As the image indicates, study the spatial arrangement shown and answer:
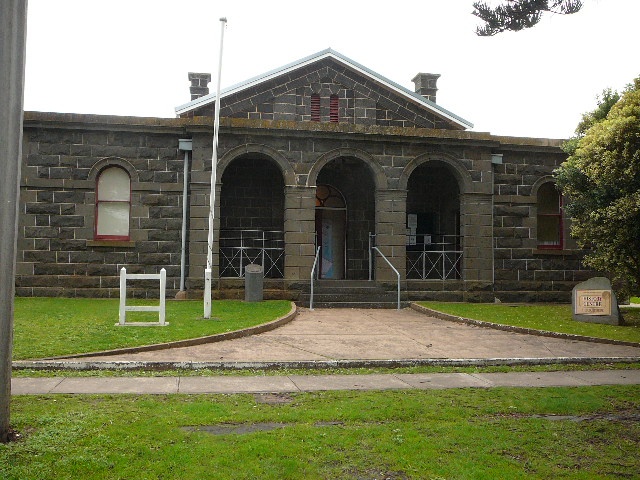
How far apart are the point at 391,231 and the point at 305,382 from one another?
10.9 m

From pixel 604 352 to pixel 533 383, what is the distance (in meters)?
3.24

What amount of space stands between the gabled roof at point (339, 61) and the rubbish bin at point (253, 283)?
593 centimetres

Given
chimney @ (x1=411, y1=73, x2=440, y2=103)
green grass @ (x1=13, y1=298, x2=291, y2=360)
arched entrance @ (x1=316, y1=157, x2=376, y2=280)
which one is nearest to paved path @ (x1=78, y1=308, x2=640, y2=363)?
green grass @ (x1=13, y1=298, x2=291, y2=360)

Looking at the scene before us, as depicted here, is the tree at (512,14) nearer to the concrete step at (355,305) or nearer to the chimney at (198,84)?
the concrete step at (355,305)

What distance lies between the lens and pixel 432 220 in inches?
864

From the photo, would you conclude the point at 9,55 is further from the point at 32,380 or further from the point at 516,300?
the point at 516,300

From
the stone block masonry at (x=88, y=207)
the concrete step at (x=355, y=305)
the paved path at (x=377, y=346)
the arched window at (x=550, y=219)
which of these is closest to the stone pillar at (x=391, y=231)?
the concrete step at (x=355, y=305)

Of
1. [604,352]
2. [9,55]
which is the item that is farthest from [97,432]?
[604,352]

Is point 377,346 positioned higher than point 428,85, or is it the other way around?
point 428,85

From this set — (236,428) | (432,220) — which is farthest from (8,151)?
(432,220)

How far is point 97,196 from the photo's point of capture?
59.2 ft

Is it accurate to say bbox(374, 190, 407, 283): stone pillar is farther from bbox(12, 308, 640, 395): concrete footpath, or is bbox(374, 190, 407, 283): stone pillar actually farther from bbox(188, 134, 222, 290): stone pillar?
bbox(188, 134, 222, 290): stone pillar

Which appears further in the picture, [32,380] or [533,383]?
[533,383]

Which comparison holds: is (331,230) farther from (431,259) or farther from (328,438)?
(328,438)
